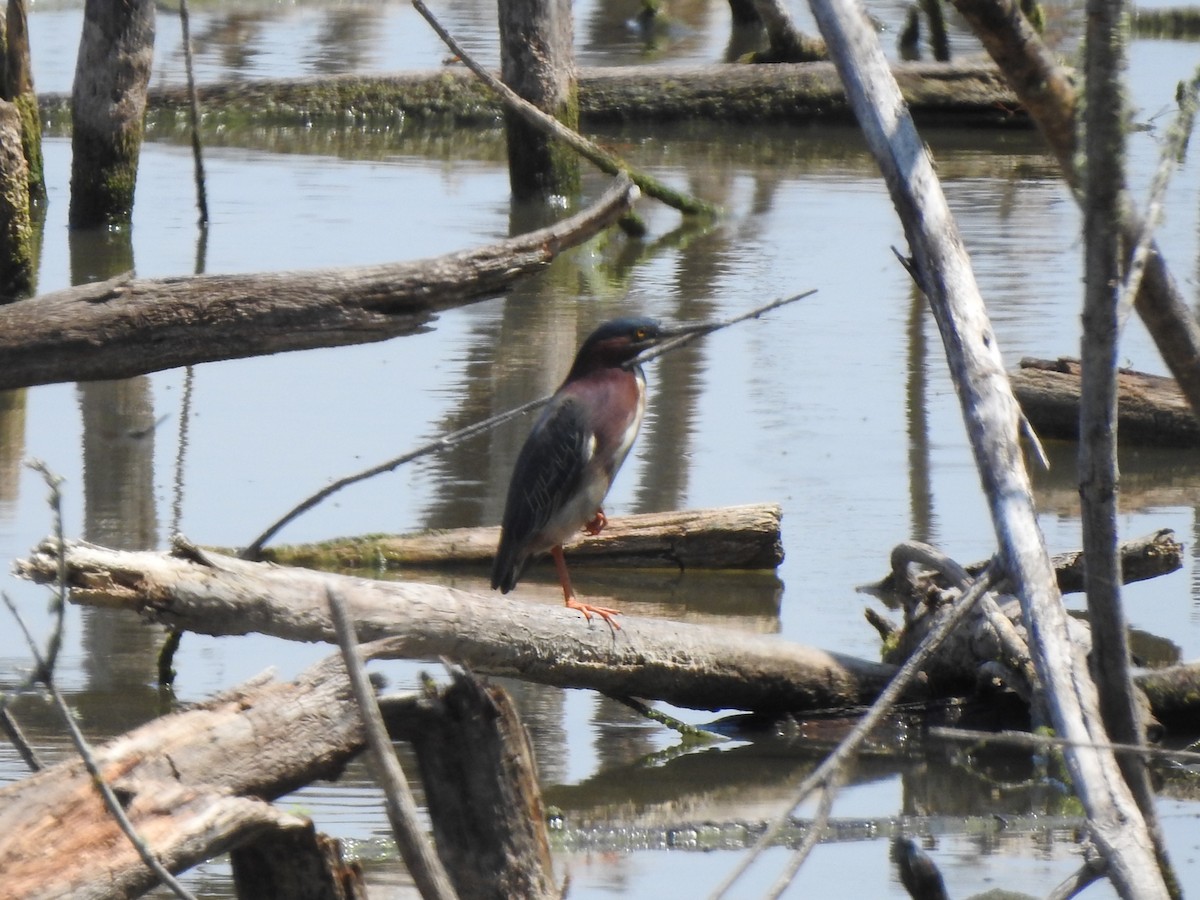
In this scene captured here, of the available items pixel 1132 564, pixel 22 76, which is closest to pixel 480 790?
pixel 1132 564

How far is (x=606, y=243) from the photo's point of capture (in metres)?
12.0

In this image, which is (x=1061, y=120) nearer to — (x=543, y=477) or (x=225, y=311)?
(x=543, y=477)

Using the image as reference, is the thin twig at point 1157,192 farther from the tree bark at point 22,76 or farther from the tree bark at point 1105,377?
the tree bark at point 22,76

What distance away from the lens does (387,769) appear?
1.86 metres

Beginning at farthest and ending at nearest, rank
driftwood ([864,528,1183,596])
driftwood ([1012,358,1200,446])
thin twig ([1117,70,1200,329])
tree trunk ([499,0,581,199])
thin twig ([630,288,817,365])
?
tree trunk ([499,0,581,199])
driftwood ([1012,358,1200,446])
driftwood ([864,528,1183,596])
thin twig ([630,288,817,365])
thin twig ([1117,70,1200,329])

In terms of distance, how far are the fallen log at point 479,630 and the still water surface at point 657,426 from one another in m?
0.20

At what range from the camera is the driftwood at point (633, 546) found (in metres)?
6.14

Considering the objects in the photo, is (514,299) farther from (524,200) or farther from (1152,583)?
(1152,583)

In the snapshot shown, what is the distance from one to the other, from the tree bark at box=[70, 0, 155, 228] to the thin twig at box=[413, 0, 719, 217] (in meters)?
1.94

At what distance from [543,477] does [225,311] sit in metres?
1.27

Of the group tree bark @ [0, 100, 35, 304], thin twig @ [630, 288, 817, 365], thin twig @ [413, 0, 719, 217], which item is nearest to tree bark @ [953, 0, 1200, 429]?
thin twig @ [630, 288, 817, 365]

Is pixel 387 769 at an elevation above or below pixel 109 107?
below

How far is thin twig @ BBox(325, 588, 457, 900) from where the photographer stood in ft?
5.98

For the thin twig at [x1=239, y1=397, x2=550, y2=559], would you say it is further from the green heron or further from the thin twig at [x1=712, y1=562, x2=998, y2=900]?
the thin twig at [x1=712, y1=562, x2=998, y2=900]
